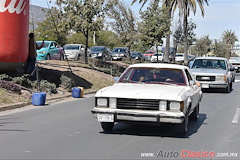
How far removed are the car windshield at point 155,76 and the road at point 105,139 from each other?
1.11 metres

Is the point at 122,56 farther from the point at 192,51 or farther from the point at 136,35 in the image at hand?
the point at 192,51

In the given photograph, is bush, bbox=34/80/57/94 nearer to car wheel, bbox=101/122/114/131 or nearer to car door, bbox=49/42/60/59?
car wheel, bbox=101/122/114/131

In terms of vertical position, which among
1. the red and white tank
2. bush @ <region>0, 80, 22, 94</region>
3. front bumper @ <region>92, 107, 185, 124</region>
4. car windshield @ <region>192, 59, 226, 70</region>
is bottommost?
bush @ <region>0, 80, 22, 94</region>

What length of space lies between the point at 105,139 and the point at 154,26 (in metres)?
28.2

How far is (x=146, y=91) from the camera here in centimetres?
893

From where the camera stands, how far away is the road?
752 centimetres

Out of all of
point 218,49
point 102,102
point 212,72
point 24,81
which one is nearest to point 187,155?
point 102,102

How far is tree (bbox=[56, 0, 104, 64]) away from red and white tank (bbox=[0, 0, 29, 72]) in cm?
1011

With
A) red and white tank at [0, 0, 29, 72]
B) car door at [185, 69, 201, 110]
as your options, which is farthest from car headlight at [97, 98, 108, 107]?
red and white tank at [0, 0, 29, 72]

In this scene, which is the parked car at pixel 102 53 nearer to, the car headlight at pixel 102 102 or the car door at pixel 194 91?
the car door at pixel 194 91

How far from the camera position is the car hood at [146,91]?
867 cm

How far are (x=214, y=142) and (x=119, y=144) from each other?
1952 mm

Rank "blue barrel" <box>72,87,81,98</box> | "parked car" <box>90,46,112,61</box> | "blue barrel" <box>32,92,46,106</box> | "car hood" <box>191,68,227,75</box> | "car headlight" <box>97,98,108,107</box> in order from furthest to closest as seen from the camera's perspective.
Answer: "parked car" <box>90,46,112,61</box> → "car hood" <box>191,68,227,75</box> → "blue barrel" <box>72,87,81,98</box> → "blue barrel" <box>32,92,46,106</box> → "car headlight" <box>97,98,108,107</box>

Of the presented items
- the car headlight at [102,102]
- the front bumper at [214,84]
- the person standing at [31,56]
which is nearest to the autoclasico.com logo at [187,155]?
the car headlight at [102,102]
